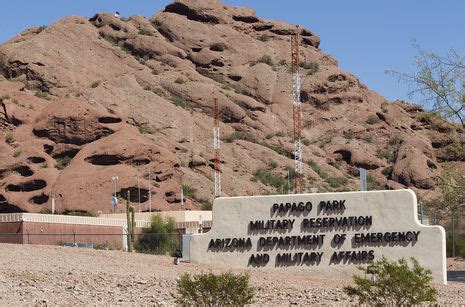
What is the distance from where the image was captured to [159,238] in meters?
66.6

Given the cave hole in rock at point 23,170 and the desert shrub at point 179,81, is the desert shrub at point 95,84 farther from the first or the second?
the cave hole in rock at point 23,170

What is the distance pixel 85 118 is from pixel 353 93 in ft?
188

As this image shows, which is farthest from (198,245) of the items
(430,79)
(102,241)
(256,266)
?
(102,241)

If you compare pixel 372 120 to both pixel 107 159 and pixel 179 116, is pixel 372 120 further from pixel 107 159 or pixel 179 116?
pixel 107 159

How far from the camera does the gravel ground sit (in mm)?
25203

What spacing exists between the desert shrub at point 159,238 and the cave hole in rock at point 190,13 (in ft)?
250

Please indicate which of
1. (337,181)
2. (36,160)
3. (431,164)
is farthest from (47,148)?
(431,164)

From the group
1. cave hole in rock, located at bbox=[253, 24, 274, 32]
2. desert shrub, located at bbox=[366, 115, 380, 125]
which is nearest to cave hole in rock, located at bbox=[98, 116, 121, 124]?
desert shrub, located at bbox=[366, 115, 380, 125]

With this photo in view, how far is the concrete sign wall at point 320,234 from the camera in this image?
34.4 meters

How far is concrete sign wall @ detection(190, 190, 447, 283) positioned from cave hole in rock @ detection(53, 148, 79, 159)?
65.3 meters

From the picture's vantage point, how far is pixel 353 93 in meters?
146

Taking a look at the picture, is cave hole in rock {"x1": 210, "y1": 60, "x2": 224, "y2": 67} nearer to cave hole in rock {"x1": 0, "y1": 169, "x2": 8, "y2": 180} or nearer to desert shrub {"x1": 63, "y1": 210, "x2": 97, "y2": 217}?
cave hole in rock {"x1": 0, "y1": 169, "x2": 8, "y2": 180}

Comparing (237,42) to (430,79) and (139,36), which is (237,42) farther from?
(430,79)

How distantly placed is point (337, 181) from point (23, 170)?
142 ft
